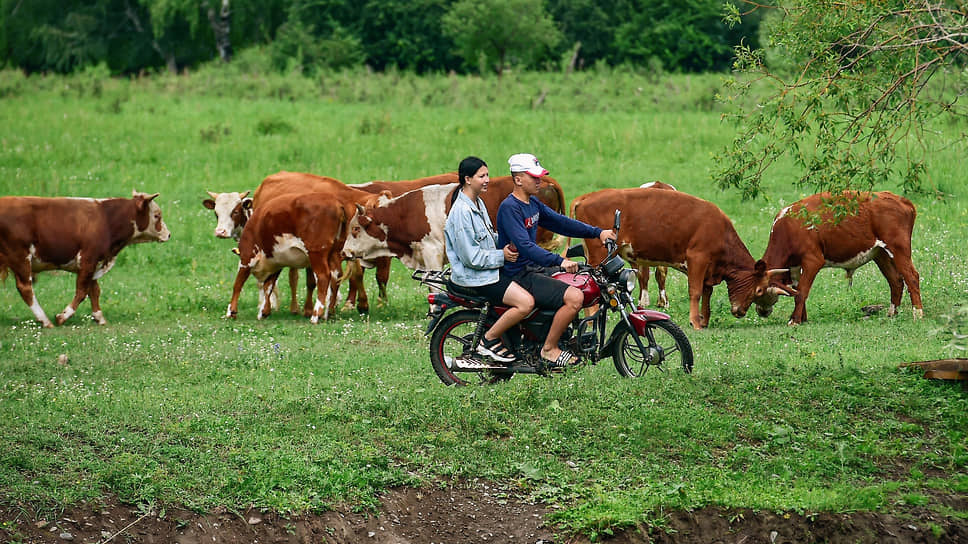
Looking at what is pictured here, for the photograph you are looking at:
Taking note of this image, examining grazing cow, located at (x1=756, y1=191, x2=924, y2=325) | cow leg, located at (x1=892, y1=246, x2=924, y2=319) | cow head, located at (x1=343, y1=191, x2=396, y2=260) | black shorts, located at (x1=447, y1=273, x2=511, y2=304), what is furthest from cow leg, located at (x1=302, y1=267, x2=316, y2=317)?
cow leg, located at (x1=892, y1=246, x2=924, y2=319)

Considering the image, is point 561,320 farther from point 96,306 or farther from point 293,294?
point 96,306

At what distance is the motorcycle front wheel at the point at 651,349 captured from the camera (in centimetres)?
1012

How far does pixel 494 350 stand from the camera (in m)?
10.2

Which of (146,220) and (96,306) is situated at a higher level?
(146,220)

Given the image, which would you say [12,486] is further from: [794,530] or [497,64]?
[497,64]

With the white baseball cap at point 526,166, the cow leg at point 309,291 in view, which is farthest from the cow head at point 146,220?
the white baseball cap at point 526,166

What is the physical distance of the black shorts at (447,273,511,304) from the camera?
32.5 ft

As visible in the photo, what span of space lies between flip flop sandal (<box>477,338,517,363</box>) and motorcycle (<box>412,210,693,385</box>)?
0.05m

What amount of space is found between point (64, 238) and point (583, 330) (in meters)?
9.65

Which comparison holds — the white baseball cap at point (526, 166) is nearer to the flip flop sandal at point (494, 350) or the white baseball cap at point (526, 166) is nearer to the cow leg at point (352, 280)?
the flip flop sandal at point (494, 350)

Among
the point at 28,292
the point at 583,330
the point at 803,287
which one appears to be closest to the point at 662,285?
the point at 803,287

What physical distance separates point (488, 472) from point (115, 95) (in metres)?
30.1

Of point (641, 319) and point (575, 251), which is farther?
point (575, 251)

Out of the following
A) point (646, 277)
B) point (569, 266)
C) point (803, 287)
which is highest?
point (569, 266)
